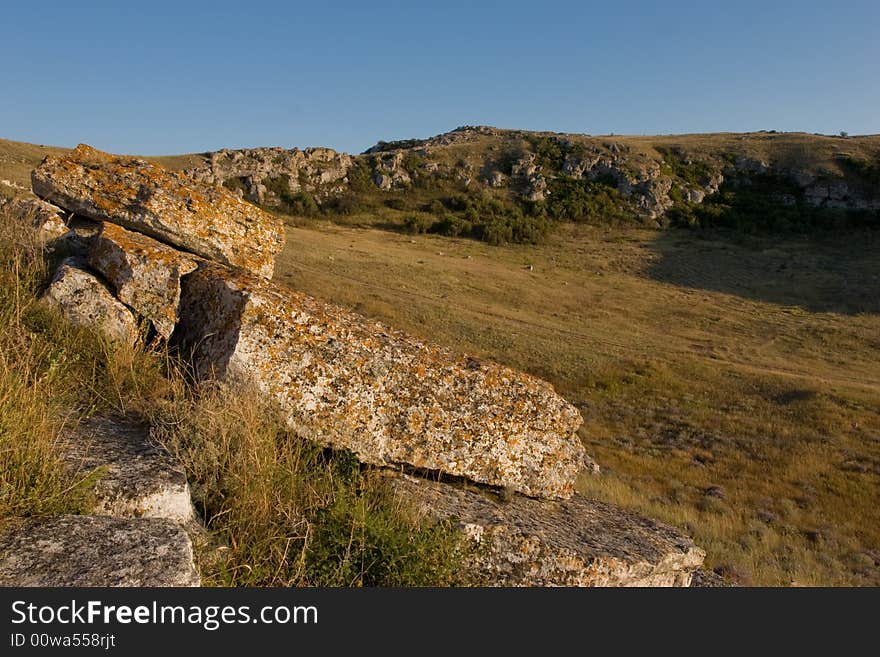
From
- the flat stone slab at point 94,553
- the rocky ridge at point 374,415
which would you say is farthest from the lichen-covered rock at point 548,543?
the flat stone slab at point 94,553

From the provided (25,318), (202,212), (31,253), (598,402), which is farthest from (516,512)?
(598,402)

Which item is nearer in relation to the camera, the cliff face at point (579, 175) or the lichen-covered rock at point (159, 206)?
the lichen-covered rock at point (159, 206)

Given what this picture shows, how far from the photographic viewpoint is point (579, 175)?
62.2m

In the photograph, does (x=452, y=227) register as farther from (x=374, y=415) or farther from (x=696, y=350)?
(x=374, y=415)

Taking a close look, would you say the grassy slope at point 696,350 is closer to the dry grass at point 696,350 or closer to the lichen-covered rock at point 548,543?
the dry grass at point 696,350

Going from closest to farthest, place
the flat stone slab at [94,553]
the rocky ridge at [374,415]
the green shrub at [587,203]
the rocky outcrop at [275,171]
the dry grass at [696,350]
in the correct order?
the flat stone slab at [94,553] < the rocky ridge at [374,415] < the dry grass at [696,350] < the rocky outcrop at [275,171] < the green shrub at [587,203]

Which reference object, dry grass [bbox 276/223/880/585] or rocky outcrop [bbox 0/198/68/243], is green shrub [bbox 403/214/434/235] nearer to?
dry grass [bbox 276/223/880/585]

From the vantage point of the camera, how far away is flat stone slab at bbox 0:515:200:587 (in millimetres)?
2545

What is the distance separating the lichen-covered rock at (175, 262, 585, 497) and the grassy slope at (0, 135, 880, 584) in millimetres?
4874

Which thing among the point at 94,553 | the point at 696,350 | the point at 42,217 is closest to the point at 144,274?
the point at 42,217

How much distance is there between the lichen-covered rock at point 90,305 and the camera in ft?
16.4

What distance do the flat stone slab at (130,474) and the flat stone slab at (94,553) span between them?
0.16 metres

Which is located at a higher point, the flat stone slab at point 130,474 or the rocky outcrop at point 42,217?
the rocky outcrop at point 42,217

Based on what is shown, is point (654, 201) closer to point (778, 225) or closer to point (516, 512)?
point (778, 225)
